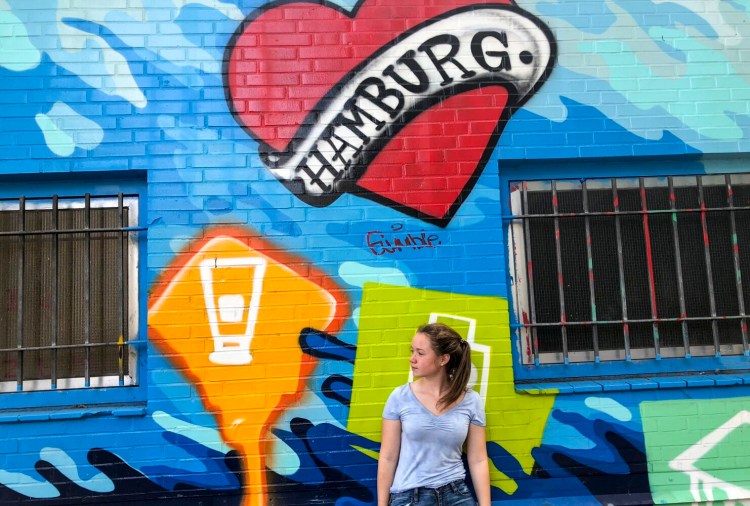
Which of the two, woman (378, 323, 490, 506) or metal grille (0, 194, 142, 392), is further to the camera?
metal grille (0, 194, 142, 392)

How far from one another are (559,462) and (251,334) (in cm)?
198

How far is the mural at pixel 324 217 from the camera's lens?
391 cm

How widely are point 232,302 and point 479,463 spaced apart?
5.49ft

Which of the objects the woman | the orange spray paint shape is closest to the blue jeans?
the woman

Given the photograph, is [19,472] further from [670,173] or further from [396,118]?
[670,173]

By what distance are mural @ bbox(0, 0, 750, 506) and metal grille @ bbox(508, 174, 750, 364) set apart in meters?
0.17

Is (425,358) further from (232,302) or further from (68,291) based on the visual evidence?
(68,291)

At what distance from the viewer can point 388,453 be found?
136 inches

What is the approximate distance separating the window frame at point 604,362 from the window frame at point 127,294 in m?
2.26

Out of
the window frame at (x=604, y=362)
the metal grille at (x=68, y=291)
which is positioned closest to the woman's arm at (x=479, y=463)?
the window frame at (x=604, y=362)

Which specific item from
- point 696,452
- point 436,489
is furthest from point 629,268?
point 436,489

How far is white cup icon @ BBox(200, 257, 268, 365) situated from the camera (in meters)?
3.95
